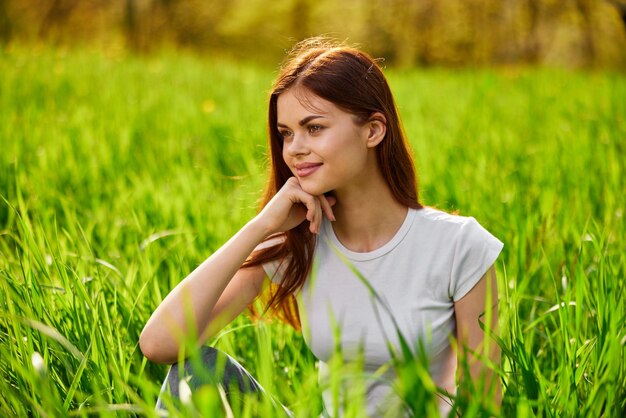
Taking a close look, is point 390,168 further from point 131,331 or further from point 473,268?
point 131,331

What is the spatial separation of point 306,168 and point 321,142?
0.05 metres

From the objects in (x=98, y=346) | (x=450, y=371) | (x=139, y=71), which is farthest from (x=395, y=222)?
(x=139, y=71)

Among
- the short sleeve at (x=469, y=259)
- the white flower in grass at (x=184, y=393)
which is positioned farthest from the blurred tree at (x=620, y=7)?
the white flower in grass at (x=184, y=393)

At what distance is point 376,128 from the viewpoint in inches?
47.5

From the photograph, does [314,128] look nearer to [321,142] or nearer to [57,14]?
[321,142]

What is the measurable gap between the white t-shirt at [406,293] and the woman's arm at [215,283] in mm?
88

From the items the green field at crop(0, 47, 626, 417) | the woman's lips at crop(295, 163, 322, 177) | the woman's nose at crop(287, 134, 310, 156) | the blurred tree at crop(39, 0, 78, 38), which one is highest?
the blurred tree at crop(39, 0, 78, 38)

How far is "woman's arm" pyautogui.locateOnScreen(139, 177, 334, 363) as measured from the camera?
3.68 feet

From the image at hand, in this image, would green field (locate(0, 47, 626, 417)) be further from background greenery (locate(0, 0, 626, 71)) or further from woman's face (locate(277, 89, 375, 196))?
background greenery (locate(0, 0, 626, 71))

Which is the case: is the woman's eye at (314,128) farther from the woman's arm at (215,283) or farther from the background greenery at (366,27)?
the background greenery at (366,27)

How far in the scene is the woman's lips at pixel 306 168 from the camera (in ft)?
3.86

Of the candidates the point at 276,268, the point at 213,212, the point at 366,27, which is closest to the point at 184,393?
the point at 276,268

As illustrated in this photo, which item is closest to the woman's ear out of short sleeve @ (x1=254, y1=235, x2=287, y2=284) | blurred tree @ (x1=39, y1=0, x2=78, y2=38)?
short sleeve @ (x1=254, y1=235, x2=287, y2=284)

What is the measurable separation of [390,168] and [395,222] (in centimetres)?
10
